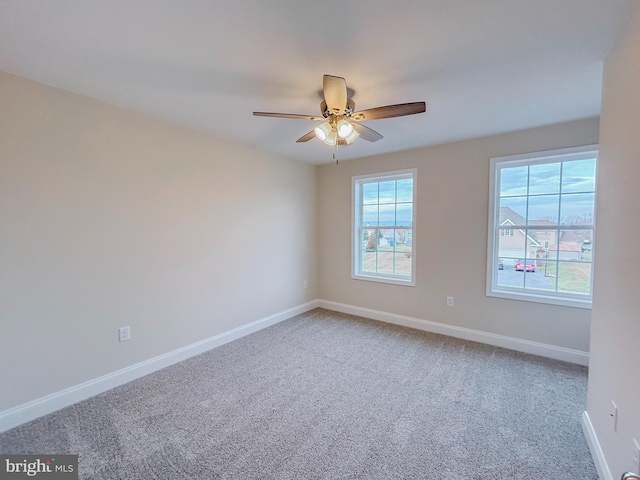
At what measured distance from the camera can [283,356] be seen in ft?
9.55

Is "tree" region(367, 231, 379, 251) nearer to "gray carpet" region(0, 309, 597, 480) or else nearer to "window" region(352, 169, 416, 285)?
"window" region(352, 169, 416, 285)

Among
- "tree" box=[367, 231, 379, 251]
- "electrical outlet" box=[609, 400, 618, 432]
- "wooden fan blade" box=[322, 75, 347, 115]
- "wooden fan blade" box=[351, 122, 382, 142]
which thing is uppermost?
"wooden fan blade" box=[322, 75, 347, 115]

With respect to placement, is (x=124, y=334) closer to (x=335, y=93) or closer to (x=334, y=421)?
(x=334, y=421)

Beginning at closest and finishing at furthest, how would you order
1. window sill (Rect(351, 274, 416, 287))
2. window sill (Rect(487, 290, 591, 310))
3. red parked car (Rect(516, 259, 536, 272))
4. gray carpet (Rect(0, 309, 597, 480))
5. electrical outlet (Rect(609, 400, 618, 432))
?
1. electrical outlet (Rect(609, 400, 618, 432))
2. gray carpet (Rect(0, 309, 597, 480))
3. window sill (Rect(487, 290, 591, 310))
4. red parked car (Rect(516, 259, 536, 272))
5. window sill (Rect(351, 274, 416, 287))

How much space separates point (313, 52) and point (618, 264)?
198 cm

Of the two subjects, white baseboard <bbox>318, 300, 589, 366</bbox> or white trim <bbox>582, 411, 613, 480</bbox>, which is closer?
white trim <bbox>582, 411, 613, 480</bbox>

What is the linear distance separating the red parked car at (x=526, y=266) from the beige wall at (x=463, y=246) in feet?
1.11

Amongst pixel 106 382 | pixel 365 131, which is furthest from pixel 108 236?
pixel 365 131

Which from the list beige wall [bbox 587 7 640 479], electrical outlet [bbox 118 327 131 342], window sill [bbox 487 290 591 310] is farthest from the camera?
window sill [bbox 487 290 591 310]

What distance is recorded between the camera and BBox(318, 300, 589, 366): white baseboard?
2746 mm

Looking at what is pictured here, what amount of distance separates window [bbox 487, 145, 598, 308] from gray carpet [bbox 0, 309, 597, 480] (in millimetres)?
756

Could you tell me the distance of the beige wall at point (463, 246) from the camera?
109 inches

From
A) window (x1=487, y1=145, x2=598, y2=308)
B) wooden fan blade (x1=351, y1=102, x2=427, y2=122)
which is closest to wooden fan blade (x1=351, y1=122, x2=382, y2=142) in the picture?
wooden fan blade (x1=351, y1=102, x2=427, y2=122)

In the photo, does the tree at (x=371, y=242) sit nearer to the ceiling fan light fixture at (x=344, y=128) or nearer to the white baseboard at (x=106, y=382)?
the white baseboard at (x=106, y=382)
